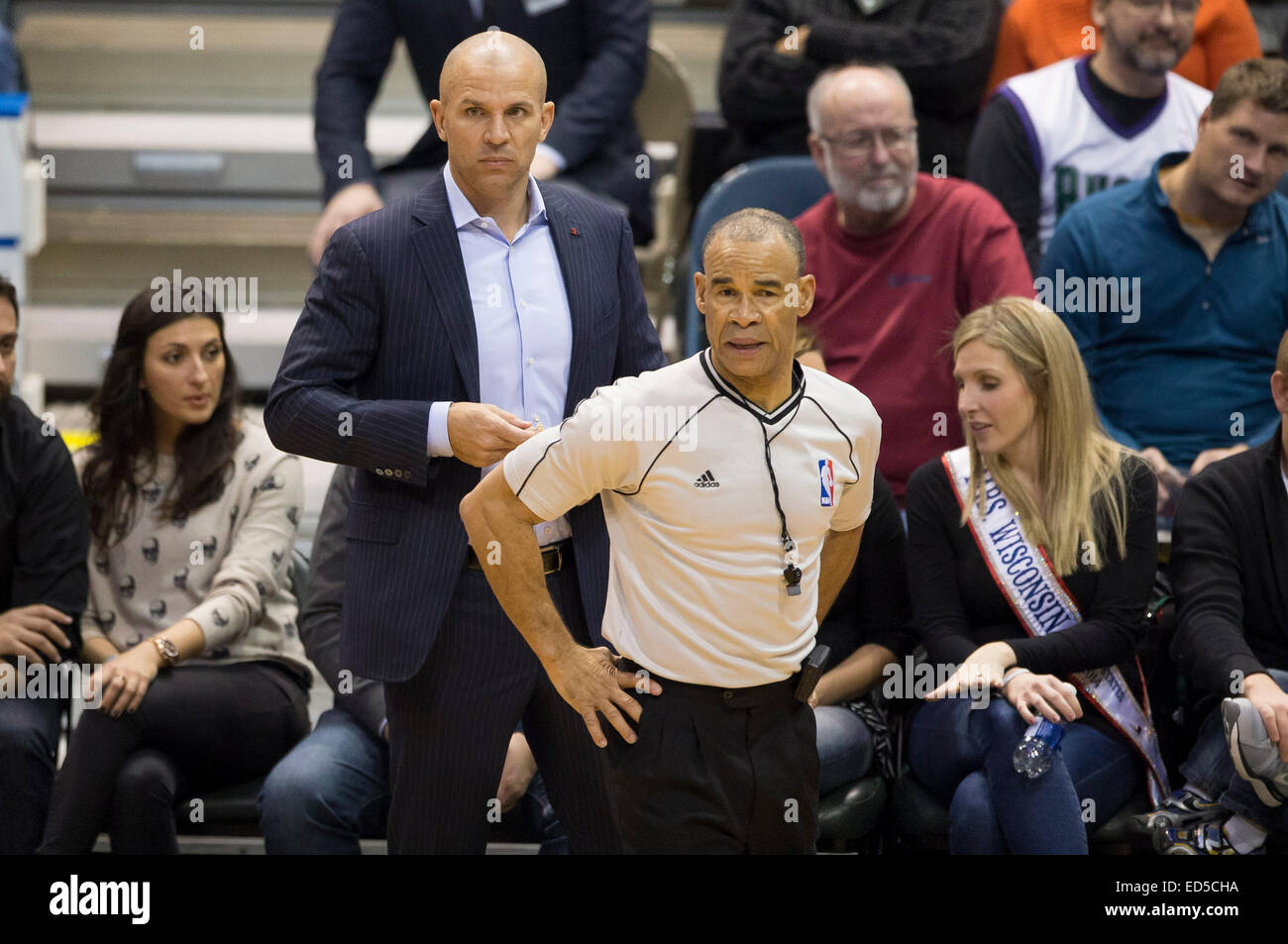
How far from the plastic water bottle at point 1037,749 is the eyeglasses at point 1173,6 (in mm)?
2001

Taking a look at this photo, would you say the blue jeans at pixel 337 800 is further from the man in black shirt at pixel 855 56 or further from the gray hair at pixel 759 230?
the man in black shirt at pixel 855 56

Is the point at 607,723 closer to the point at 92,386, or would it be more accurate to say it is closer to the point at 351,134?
the point at 351,134

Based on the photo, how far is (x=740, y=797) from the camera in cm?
191

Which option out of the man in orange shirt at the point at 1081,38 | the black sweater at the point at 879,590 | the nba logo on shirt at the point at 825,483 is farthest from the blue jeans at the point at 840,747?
the man in orange shirt at the point at 1081,38

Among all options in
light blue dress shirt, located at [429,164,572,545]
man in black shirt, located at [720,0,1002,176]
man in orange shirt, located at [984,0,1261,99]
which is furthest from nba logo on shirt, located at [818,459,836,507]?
man in orange shirt, located at [984,0,1261,99]

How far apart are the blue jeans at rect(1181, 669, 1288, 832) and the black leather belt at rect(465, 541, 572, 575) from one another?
1214mm

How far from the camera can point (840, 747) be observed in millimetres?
2723

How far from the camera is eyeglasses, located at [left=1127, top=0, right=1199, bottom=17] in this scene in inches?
143

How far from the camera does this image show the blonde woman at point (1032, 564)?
264cm

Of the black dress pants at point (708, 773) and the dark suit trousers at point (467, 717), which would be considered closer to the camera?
the black dress pants at point (708, 773)

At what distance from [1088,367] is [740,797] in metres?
1.82

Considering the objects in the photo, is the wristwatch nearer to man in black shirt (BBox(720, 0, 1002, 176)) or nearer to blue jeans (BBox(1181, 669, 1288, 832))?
blue jeans (BBox(1181, 669, 1288, 832))

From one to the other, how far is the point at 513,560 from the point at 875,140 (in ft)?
5.59
